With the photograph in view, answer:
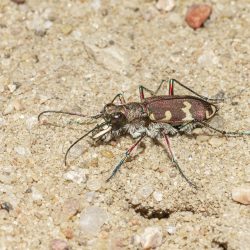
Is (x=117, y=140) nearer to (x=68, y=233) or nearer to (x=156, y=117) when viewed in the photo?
(x=156, y=117)

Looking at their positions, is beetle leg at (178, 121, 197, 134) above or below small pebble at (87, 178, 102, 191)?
above

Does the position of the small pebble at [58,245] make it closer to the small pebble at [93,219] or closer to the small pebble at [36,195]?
the small pebble at [93,219]

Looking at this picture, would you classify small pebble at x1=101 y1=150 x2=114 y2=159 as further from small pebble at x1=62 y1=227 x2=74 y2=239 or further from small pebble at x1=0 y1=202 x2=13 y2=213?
small pebble at x1=0 y1=202 x2=13 y2=213

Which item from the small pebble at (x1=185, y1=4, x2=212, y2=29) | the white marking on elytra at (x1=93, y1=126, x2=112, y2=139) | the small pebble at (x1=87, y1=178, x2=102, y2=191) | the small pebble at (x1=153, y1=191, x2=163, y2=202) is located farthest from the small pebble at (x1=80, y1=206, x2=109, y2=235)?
the small pebble at (x1=185, y1=4, x2=212, y2=29)

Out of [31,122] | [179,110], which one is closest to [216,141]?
[179,110]

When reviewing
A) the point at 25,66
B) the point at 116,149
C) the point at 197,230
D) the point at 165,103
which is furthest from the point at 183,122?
the point at 25,66

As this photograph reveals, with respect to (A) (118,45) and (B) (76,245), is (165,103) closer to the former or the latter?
(A) (118,45)

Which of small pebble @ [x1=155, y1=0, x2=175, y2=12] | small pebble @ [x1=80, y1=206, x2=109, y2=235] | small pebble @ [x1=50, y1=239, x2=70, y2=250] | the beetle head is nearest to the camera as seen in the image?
small pebble @ [x1=50, y1=239, x2=70, y2=250]
